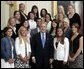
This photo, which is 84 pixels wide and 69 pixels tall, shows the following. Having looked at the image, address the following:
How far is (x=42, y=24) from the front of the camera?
34.6 feet

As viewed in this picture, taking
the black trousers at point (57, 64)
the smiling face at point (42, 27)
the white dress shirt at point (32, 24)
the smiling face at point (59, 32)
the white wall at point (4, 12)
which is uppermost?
the white wall at point (4, 12)

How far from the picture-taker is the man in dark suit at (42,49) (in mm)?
10633

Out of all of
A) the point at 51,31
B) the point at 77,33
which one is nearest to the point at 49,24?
the point at 51,31

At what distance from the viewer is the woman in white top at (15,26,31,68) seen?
1060 cm

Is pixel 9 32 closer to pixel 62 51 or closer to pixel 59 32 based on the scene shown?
pixel 59 32

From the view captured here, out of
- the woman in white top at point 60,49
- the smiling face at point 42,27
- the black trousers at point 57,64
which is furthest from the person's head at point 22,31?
the black trousers at point 57,64

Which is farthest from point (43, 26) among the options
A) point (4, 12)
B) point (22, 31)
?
point (4, 12)

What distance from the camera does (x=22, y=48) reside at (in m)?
10.6

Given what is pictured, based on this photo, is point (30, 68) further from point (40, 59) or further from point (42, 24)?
point (42, 24)

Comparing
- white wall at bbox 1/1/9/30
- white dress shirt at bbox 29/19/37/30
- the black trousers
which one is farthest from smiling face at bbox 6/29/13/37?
white wall at bbox 1/1/9/30

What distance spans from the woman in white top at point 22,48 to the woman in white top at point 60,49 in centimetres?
62

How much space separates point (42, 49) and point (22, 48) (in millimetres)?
457

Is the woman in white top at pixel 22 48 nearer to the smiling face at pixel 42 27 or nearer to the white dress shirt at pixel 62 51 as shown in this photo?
the smiling face at pixel 42 27

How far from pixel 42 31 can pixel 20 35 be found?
0.51 metres
